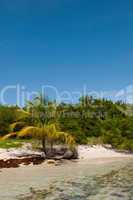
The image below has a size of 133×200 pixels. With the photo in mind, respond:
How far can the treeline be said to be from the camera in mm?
30062

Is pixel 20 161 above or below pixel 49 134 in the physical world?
below

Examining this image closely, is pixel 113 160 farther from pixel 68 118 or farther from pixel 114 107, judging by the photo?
pixel 114 107

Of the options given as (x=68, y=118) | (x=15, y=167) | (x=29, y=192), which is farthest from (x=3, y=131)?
(x=29, y=192)

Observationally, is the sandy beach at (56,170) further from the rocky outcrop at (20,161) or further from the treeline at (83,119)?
the treeline at (83,119)

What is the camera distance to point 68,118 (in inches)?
1670

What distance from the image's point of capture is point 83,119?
147ft

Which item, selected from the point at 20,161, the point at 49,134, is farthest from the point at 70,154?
the point at 20,161

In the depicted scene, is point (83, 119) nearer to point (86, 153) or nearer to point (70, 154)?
point (86, 153)

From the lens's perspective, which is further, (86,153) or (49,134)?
(86,153)

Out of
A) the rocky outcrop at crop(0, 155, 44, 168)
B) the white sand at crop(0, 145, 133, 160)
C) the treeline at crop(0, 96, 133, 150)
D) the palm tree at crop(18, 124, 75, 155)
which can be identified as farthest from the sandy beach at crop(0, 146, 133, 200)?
the treeline at crop(0, 96, 133, 150)

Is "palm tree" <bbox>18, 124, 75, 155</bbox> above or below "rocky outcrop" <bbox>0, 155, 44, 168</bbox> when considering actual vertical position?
above

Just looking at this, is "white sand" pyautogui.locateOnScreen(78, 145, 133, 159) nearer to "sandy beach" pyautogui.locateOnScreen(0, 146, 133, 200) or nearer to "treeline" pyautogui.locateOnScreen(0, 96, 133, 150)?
"sandy beach" pyautogui.locateOnScreen(0, 146, 133, 200)

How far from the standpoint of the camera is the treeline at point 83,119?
98.6ft

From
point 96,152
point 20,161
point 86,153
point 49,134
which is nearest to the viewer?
point 20,161
